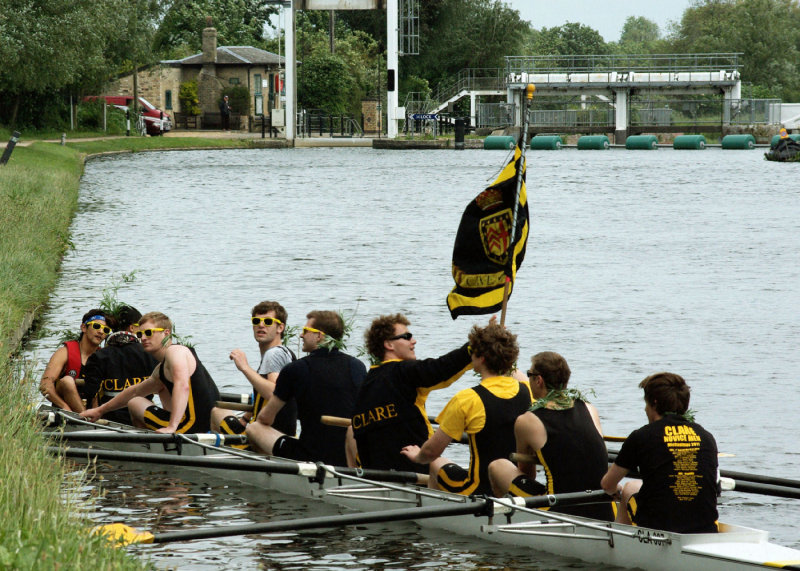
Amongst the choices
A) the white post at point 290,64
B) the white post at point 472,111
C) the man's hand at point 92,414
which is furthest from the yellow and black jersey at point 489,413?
the white post at point 472,111

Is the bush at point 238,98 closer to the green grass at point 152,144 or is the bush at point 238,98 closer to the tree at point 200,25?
the green grass at point 152,144

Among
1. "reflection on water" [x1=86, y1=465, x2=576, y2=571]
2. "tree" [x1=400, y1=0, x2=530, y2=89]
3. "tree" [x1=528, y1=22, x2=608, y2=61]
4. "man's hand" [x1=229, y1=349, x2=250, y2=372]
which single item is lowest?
"reflection on water" [x1=86, y1=465, x2=576, y2=571]

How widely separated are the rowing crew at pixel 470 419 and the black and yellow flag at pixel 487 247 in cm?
184

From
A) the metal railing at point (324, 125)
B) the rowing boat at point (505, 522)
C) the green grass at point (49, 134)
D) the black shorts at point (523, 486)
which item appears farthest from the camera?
the metal railing at point (324, 125)

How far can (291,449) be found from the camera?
35.6 ft

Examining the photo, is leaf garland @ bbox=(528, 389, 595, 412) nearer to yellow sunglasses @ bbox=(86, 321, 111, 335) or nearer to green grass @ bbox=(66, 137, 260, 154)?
yellow sunglasses @ bbox=(86, 321, 111, 335)

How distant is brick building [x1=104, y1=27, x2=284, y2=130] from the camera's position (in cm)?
8956

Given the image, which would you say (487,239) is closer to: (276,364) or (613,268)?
(276,364)

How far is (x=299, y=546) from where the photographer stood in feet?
32.4

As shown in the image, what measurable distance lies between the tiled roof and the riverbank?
203 feet

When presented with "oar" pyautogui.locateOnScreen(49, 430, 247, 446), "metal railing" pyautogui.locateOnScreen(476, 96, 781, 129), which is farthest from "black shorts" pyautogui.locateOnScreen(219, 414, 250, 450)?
"metal railing" pyautogui.locateOnScreen(476, 96, 781, 129)

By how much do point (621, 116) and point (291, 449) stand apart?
79.5 meters

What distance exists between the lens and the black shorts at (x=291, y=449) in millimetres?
10727

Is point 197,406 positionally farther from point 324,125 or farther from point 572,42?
point 572,42
